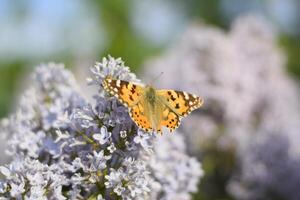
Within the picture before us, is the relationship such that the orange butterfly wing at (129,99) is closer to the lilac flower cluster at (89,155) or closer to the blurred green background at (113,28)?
the lilac flower cluster at (89,155)

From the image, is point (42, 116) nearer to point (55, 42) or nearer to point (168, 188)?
point (168, 188)

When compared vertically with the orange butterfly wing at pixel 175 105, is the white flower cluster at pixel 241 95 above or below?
above

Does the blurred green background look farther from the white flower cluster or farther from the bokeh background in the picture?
the white flower cluster

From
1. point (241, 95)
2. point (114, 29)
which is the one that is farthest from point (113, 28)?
point (241, 95)

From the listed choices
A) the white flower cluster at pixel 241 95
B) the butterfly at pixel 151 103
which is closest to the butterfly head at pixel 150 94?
the butterfly at pixel 151 103

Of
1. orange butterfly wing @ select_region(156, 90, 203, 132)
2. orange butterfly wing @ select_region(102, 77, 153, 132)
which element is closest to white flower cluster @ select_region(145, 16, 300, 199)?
orange butterfly wing @ select_region(156, 90, 203, 132)

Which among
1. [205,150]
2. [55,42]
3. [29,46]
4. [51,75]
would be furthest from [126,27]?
[51,75]
